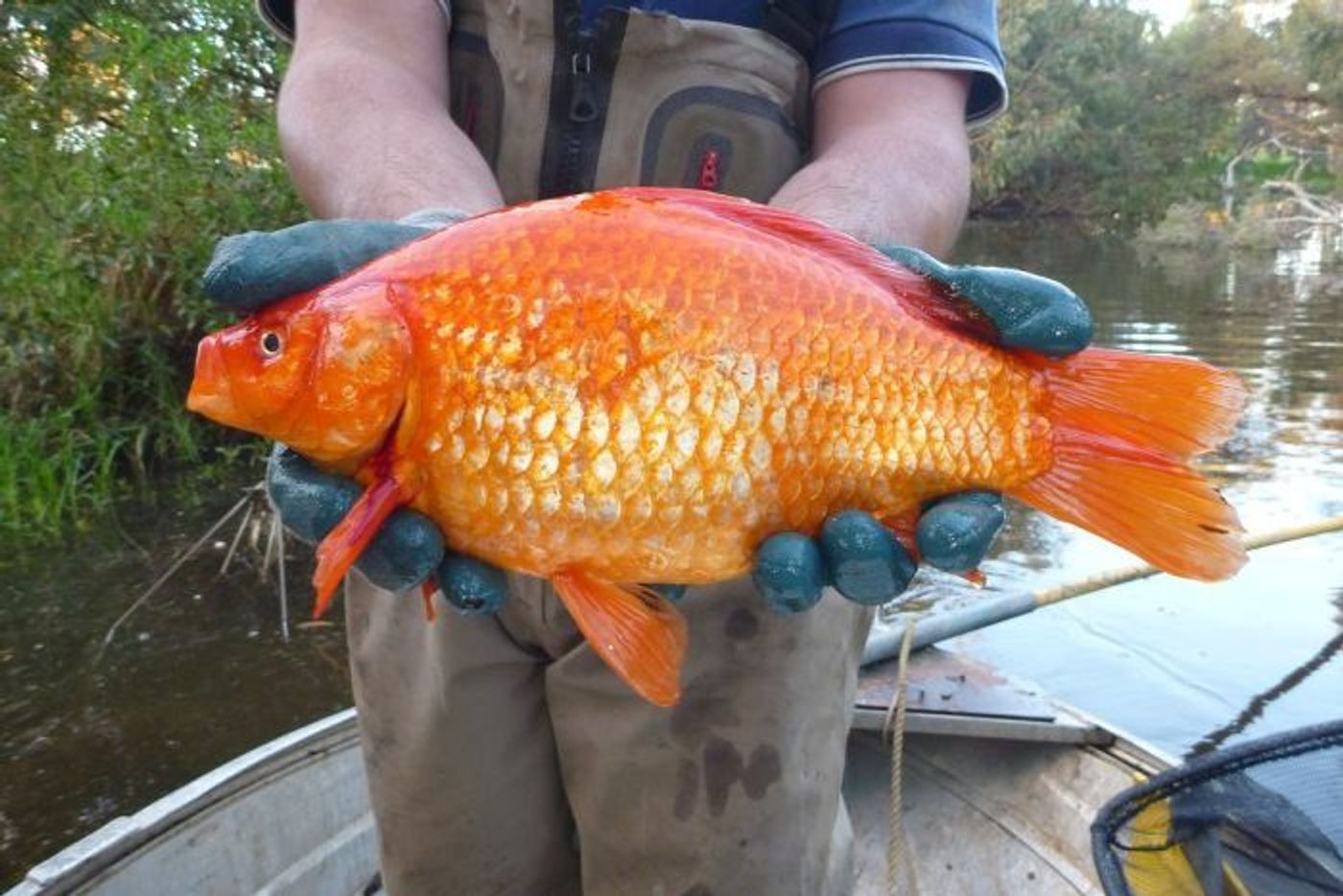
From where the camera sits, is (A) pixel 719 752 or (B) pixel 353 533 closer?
(B) pixel 353 533

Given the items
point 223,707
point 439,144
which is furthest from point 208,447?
point 439,144

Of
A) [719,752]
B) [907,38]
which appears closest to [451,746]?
[719,752]

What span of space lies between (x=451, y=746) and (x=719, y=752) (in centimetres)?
46

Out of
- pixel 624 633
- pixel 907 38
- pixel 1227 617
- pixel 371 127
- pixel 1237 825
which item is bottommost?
pixel 1227 617

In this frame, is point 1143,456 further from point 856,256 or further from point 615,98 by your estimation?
point 615,98

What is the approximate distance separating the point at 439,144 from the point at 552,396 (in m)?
0.71

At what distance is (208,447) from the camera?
7363 millimetres

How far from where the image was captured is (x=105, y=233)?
6992 mm

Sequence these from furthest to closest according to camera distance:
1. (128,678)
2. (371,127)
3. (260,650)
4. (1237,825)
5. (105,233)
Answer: (105,233) → (260,650) → (128,678) → (371,127) → (1237,825)

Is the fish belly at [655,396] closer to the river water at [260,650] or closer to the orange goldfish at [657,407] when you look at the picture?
the orange goldfish at [657,407]

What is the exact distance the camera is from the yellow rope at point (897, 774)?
8.32ft

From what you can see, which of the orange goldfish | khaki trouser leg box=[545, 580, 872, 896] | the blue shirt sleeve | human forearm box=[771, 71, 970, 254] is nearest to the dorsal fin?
the orange goldfish

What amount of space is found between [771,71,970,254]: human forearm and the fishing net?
0.97 meters

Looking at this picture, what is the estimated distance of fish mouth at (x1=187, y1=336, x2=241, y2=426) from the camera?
1462 millimetres
